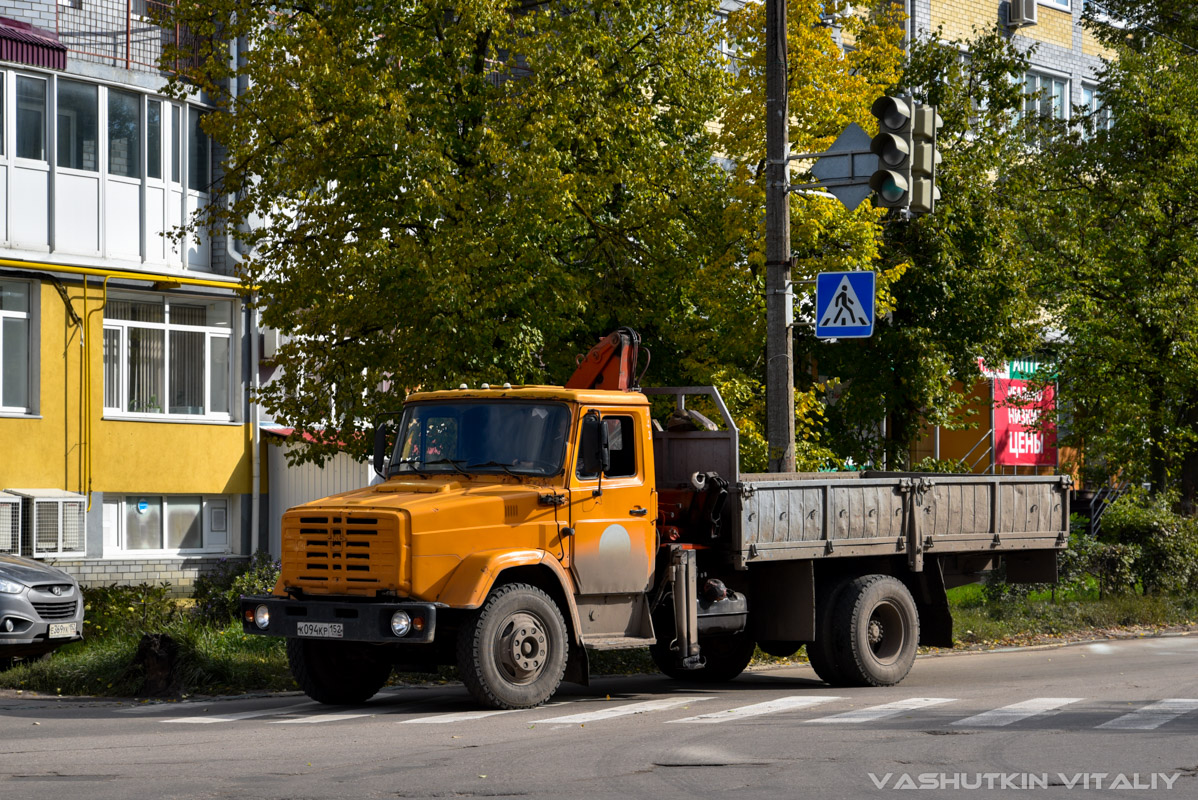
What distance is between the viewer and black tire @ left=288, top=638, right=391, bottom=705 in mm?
12617

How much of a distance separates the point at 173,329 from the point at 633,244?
1068 centimetres

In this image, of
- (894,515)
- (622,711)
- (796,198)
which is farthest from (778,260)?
(622,711)

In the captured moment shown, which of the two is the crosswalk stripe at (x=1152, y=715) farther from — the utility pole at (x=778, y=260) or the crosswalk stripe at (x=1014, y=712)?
the utility pole at (x=778, y=260)

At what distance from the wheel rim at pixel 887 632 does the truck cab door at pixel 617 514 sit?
2.65 m

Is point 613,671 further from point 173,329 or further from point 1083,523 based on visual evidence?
point 173,329

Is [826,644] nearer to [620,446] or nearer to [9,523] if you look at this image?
[620,446]

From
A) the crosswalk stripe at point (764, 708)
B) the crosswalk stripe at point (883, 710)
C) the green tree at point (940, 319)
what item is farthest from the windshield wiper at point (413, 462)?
the green tree at point (940, 319)

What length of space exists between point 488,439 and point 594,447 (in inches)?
33.2

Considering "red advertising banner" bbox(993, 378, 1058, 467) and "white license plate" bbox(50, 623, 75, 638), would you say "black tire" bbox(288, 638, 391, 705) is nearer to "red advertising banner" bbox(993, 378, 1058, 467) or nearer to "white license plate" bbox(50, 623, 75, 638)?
"white license plate" bbox(50, 623, 75, 638)

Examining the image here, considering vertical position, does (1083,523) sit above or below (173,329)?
below

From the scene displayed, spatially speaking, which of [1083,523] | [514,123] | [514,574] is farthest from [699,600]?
[1083,523]

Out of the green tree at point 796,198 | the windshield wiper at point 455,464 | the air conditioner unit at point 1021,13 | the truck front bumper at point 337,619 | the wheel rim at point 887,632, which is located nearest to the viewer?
the truck front bumper at point 337,619

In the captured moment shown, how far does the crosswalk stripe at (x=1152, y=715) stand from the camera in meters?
11.0

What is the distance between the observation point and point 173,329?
27.0 m
